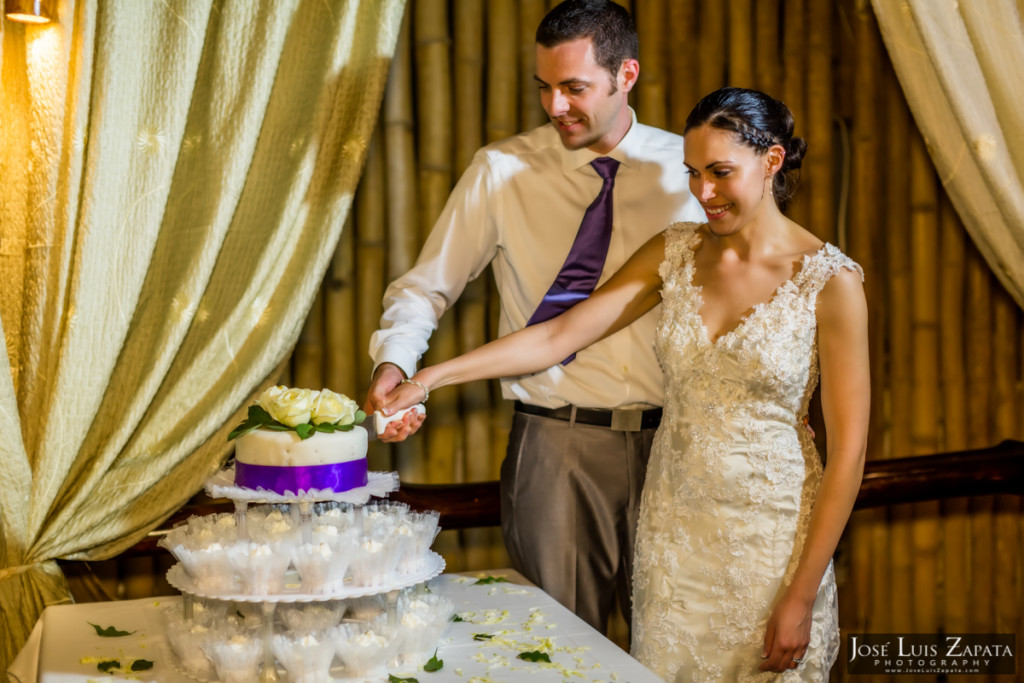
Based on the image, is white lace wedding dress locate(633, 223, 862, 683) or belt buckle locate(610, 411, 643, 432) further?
belt buckle locate(610, 411, 643, 432)

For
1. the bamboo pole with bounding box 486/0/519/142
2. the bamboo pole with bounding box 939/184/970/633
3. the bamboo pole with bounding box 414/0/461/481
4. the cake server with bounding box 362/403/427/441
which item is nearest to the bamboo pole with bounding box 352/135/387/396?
the bamboo pole with bounding box 414/0/461/481

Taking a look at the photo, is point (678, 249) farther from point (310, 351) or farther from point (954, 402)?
point (954, 402)

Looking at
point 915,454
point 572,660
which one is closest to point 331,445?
point 572,660

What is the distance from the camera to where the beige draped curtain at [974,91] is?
3.04 m

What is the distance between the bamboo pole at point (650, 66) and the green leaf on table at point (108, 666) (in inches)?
88.6

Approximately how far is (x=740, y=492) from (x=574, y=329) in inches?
23.7

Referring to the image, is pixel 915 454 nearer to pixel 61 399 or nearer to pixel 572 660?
pixel 572 660

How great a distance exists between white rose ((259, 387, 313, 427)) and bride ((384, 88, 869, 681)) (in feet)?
1.40

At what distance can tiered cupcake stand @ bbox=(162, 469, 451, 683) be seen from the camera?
66.3 inches

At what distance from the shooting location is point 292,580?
181cm

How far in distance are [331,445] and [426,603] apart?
1.20 ft

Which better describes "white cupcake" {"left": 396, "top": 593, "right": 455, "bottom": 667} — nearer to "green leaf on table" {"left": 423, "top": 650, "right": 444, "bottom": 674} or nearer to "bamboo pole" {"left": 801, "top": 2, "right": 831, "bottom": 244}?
"green leaf on table" {"left": 423, "top": 650, "right": 444, "bottom": 674}

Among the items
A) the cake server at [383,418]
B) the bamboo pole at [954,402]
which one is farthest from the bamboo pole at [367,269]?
the bamboo pole at [954,402]

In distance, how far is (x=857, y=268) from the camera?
214 cm
